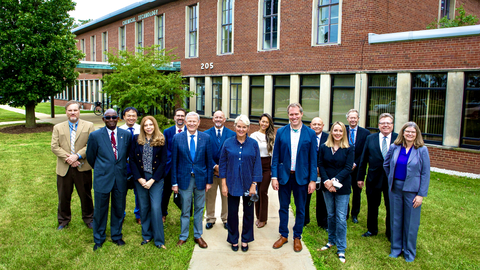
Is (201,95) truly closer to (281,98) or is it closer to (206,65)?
(206,65)

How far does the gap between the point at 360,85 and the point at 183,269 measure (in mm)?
10152

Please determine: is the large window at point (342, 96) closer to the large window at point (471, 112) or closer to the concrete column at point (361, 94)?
the concrete column at point (361, 94)

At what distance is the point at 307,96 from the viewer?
15.0 m

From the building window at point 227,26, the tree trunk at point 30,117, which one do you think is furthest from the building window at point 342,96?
the tree trunk at point 30,117

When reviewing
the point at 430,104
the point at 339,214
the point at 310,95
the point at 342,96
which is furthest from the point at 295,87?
the point at 339,214

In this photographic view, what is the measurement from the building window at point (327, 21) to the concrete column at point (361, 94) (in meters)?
1.94

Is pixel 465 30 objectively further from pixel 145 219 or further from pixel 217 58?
pixel 217 58

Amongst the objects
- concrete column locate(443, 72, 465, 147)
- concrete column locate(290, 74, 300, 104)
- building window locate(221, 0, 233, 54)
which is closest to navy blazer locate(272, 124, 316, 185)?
concrete column locate(443, 72, 465, 147)

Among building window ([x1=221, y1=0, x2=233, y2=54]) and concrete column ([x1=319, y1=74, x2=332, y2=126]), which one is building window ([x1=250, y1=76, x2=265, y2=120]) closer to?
building window ([x1=221, y1=0, x2=233, y2=54])

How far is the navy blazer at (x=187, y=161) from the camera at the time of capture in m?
5.26

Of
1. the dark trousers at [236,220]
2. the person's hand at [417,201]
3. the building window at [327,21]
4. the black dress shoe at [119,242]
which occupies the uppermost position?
the building window at [327,21]

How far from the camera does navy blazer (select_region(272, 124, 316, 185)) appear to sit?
17.1ft

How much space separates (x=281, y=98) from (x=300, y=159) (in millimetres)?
11185

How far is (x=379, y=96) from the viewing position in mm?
12602
